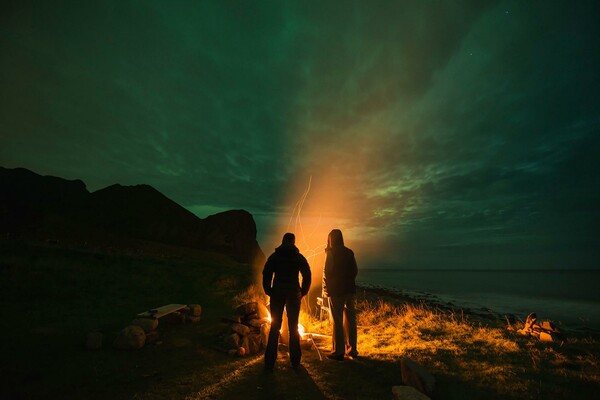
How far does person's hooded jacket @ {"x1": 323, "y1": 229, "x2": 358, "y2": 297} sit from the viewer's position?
6.29 m

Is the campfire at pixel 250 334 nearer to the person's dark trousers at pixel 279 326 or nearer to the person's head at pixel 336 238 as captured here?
the person's dark trousers at pixel 279 326

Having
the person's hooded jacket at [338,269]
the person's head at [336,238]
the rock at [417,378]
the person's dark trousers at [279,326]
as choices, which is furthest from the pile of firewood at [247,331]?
the rock at [417,378]

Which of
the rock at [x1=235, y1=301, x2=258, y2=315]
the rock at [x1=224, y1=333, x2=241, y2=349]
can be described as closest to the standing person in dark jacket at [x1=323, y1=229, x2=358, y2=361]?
the rock at [x1=224, y1=333, x2=241, y2=349]

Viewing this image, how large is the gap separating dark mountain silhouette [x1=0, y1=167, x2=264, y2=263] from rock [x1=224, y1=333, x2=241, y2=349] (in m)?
78.9

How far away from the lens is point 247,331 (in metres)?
7.35

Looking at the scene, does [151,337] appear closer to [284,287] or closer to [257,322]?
[257,322]

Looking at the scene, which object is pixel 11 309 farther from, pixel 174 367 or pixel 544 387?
pixel 544 387

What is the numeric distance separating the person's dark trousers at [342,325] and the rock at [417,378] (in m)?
1.57

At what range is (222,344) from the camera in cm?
703

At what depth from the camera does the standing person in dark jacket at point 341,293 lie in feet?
20.2

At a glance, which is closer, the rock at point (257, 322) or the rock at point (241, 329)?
the rock at point (241, 329)

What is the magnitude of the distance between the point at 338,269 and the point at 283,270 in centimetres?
140

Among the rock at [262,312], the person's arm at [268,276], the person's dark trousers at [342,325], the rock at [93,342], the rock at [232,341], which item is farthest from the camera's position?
the rock at [262,312]


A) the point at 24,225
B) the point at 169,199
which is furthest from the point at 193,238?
the point at 24,225
